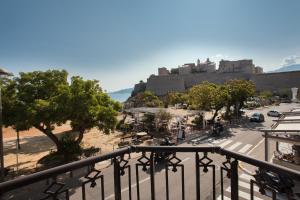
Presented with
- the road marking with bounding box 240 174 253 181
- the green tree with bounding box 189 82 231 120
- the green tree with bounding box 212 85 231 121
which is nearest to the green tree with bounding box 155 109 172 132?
the green tree with bounding box 189 82 231 120

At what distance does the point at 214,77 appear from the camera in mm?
109438

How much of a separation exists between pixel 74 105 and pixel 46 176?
1366 centimetres

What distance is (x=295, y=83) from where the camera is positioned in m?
87.9

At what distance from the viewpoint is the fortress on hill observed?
9188cm

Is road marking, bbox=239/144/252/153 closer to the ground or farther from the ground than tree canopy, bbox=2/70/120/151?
closer to the ground

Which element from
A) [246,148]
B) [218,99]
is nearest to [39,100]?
[246,148]

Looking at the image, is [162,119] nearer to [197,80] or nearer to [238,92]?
[238,92]

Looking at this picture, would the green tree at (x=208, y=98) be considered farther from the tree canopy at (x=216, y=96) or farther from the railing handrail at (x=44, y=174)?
the railing handrail at (x=44, y=174)

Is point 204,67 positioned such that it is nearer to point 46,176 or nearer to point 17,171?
point 17,171

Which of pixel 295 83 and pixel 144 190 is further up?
pixel 295 83

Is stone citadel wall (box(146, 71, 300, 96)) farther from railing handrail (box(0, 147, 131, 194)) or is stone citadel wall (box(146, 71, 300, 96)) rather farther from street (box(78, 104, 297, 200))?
railing handrail (box(0, 147, 131, 194))

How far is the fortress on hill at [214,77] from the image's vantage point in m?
91.9

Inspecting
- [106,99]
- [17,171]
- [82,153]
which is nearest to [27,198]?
[17,171]

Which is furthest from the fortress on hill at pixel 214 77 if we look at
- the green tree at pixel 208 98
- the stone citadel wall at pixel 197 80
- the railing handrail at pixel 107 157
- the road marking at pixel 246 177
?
the railing handrail at pixel 107 157
